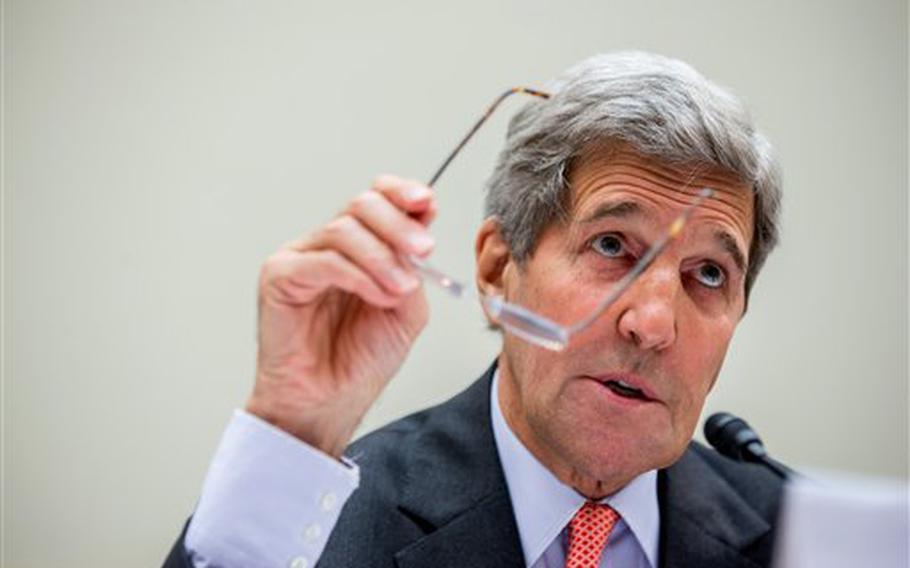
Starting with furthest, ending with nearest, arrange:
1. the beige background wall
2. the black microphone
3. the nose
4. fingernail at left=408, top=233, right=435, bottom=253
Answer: the beige background wall
the black microphone
the nose
fingernail at left=408, top=233, right=435, bottom=253

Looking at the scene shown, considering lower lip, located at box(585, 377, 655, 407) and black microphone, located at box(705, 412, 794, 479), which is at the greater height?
lower lip, located at box(585, 377, 655, 407)

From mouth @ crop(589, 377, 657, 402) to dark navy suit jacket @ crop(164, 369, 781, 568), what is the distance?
10.7 inches

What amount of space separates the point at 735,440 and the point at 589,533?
34 centimetres

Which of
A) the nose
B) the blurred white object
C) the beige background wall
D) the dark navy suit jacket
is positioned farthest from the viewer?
the beige background wall

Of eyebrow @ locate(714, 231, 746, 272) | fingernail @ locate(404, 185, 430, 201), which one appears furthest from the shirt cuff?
eyebrow @ locate(714, 231, 746, 272)

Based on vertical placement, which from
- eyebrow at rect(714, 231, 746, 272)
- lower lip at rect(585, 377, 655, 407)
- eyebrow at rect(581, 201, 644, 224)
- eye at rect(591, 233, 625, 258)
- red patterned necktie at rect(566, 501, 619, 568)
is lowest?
red patterned necktie at rect(566, 501, 619, 568)

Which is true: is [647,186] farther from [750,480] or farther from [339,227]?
[750,480]

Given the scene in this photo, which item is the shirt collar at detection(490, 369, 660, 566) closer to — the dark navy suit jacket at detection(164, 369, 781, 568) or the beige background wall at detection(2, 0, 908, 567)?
the dark navy suit jacket at detection(164, 369, 781, 568)

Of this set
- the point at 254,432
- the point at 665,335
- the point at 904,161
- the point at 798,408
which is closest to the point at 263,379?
the point at 254,432

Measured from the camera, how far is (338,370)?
116cm

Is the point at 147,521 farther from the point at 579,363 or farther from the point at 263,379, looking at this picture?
the point at 579,363

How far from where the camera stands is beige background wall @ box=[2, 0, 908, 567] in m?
1.89

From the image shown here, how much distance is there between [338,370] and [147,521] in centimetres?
99

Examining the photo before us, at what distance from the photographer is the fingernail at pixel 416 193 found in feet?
3.35
